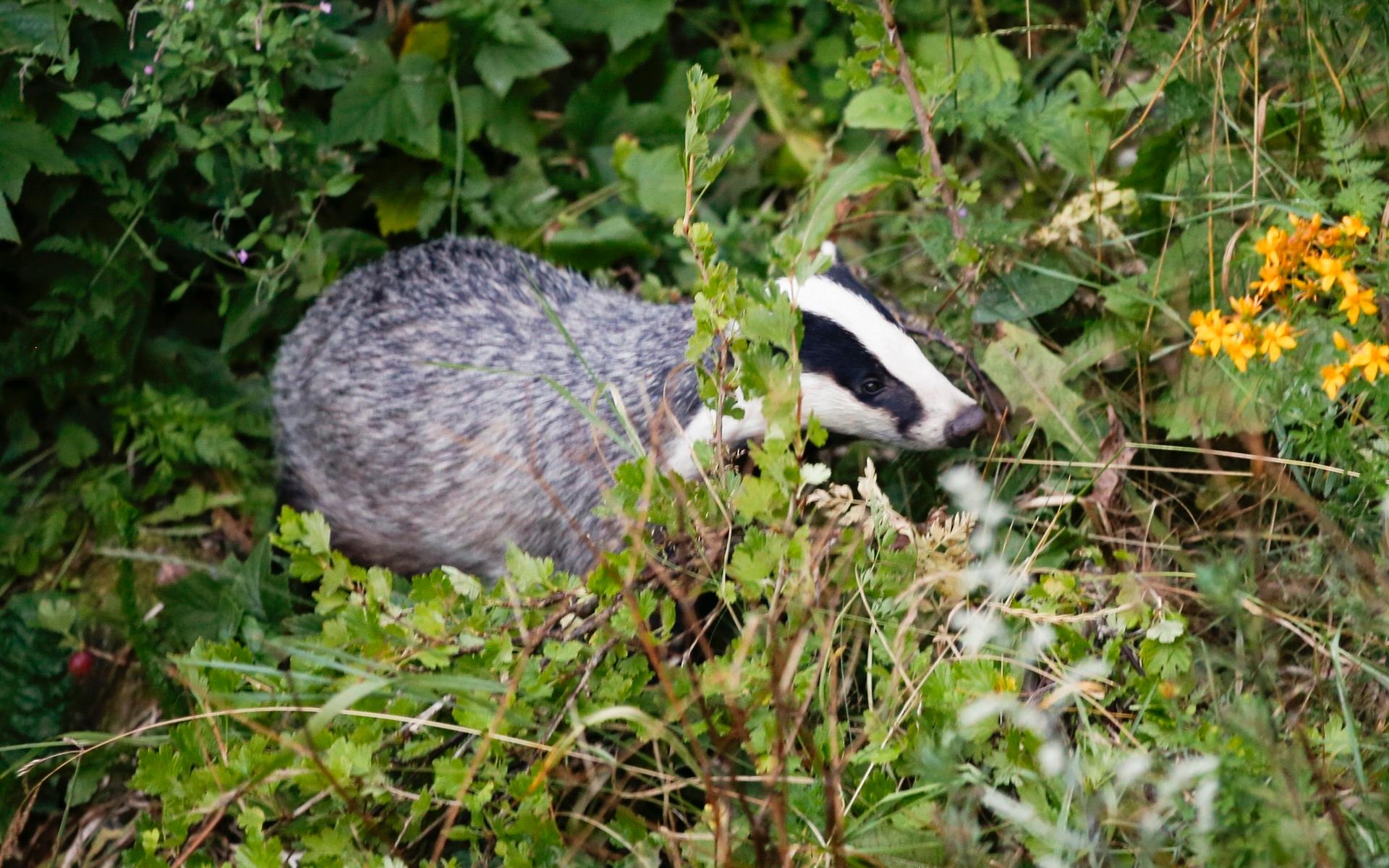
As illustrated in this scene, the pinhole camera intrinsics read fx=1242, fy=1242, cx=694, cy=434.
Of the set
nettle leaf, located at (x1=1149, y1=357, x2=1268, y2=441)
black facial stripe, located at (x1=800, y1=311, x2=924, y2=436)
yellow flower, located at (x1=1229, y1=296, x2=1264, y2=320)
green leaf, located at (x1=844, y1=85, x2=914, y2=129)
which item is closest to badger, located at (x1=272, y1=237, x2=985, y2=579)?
black facial stripe, located at (x1=800, y1=311, x2=924, y2=436)

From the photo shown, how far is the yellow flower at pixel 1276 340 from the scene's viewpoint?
2303 millimetres

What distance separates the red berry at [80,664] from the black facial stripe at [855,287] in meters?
2.20

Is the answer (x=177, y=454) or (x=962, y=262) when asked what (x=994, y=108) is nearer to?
(x=962, y=262)

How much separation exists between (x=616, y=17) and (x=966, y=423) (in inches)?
77.1

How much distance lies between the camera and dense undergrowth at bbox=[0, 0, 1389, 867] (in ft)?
6.95

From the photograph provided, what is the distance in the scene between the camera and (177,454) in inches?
142

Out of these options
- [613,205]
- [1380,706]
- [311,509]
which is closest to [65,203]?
[311,509]

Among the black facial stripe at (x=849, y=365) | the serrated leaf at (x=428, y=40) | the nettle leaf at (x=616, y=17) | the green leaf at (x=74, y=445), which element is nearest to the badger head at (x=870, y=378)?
the black facial stripe at (x=849, y=365)

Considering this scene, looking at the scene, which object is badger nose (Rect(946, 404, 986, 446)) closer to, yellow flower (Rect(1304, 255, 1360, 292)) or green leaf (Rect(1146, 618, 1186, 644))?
green leaf (Rect(1146, 618, 1186, 644))

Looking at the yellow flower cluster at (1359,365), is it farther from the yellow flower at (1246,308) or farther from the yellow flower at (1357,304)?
the yellow flower at (1246,308)

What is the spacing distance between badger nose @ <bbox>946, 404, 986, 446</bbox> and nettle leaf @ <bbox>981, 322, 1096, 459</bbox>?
260 millimetres

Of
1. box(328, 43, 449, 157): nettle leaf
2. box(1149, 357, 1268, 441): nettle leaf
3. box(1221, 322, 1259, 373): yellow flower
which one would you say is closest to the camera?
box(1221, 322, 1259, 373): yellow flower

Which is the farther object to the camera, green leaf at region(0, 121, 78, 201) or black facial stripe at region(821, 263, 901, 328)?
green leaf at region(0, 121, 78, 201)

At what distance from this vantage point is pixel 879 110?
346cm
